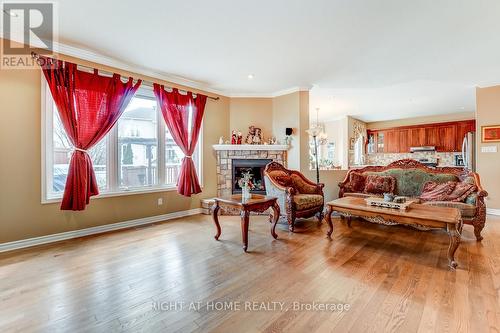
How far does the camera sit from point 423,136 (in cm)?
787

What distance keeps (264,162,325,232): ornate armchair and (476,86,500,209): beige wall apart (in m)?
3.48

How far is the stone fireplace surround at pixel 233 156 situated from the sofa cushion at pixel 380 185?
1730mm

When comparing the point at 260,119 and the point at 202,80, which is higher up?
the point at 202,80

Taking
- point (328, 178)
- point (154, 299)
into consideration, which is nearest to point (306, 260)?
point (154, 299)

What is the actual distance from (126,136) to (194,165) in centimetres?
133

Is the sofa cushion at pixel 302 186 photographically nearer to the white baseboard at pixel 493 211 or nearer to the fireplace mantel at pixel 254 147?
the fireplace mantel at pixel 254 147

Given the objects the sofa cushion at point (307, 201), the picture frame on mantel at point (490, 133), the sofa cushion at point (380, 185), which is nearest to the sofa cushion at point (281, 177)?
the sofa cushion at point (307, 201)

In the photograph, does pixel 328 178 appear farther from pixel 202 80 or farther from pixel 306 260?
pixel 202 80

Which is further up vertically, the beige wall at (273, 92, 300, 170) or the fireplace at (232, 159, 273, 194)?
the beige wall at (273, 92, 300, 170)

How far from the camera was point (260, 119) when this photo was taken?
5438 mm

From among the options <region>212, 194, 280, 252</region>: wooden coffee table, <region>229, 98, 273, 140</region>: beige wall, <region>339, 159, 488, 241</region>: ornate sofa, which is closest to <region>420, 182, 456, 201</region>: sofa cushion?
<region>339, 159, 488, 241</region>: ornate sofa

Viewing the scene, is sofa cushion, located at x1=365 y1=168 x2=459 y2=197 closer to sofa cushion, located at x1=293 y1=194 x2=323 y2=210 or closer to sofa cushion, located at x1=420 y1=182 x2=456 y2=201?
sofa cushion, located at x1=420 y1=182 x2=456 y2=201

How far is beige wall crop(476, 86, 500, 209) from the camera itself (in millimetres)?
4656

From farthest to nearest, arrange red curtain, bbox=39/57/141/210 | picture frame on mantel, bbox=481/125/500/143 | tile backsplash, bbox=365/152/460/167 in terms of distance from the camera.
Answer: tile backsplash, bbox=365/152/460/167
picture frame on mantel, bbox=481/125/500/143
red curtain, bbox=39/57/141/210
